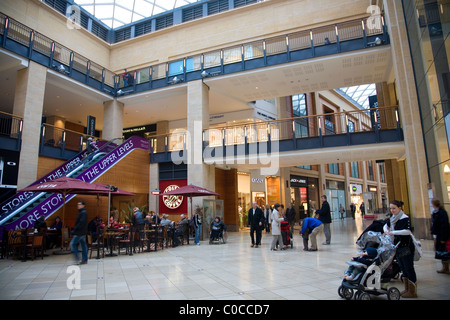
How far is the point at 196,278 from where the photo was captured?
5816mm

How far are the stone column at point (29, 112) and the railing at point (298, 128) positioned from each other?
6991 mm

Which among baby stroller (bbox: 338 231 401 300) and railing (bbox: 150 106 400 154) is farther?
railing (bbox: 150 106 400 154)

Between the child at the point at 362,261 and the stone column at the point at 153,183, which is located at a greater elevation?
the stone column at the point at 153,183

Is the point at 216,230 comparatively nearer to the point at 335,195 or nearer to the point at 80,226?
the point at 80,226

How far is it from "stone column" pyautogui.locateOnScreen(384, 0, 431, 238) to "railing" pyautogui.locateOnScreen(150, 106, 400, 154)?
3.38 feet

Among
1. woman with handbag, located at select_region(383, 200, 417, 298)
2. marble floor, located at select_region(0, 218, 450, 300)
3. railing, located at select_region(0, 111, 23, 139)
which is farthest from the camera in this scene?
railing, located at select_region(0, 111, 23, 139)

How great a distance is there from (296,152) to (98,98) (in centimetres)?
1327

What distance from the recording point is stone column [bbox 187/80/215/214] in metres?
16.0

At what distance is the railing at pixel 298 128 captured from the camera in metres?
13.1

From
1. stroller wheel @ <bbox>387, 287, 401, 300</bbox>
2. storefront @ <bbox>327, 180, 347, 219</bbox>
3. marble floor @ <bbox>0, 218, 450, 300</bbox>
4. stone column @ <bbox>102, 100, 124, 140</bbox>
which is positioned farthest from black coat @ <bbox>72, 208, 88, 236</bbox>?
storefront @ <bbox>327, 180, 347, 219</bbox>

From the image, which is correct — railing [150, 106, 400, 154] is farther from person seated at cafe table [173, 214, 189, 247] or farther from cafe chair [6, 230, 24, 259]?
cafe chair [6, 230, 24, 259]

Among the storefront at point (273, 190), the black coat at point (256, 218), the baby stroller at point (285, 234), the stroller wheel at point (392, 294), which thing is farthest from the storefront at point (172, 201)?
the stroller wheel at point (392, 294)

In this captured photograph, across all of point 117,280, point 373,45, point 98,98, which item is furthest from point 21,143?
point 373,45

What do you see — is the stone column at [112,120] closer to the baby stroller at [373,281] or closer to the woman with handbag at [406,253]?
the baby stroller at [373,281]
